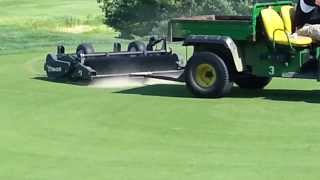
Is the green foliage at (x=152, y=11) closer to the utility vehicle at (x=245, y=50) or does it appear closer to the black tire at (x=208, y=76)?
the utility vehicle at (x=245, y=50)

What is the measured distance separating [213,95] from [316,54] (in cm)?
160

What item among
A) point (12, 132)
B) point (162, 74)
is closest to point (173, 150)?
point (12, 132)

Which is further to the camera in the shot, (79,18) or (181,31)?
(79,18)

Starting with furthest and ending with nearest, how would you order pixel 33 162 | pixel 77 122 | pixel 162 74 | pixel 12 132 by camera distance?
pixel 162 74 < pixel 77 122 < pixel 12 132 < pixel 33 162

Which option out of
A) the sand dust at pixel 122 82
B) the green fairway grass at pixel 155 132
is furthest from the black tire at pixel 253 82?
the sand dust at pixel 122 82

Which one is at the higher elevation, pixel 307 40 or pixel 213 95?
pixel 307 40

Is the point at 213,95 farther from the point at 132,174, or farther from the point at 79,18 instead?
the point at 79,18

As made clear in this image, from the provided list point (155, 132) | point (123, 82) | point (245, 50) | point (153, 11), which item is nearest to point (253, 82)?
point (245, 50)

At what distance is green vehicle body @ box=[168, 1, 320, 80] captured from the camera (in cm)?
1219

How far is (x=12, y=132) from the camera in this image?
9.58m

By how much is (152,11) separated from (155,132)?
23.3m

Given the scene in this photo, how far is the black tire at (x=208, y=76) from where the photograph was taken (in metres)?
12.4

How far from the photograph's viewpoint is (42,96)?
12648mm

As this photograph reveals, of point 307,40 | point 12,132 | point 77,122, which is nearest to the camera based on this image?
point 12,132
